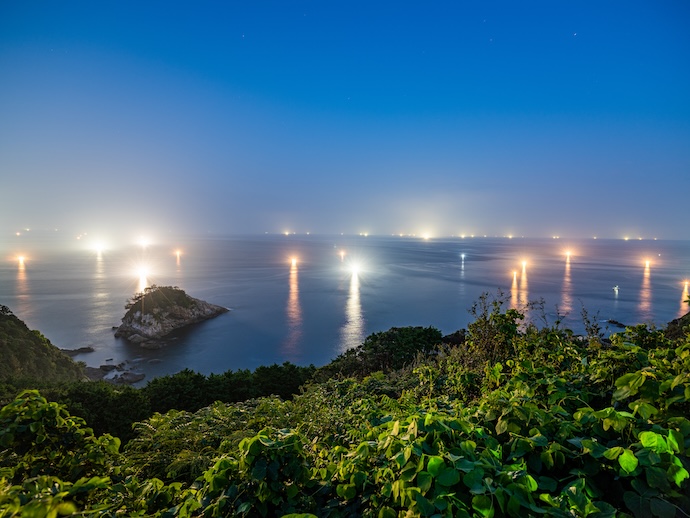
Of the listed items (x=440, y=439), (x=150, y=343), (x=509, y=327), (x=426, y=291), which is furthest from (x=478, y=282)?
(x=440, y=439)

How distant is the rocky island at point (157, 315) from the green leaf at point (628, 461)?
49.0m

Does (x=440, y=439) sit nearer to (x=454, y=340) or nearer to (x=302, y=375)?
(x=302, y=375)

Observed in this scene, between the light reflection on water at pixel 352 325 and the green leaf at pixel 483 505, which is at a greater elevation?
the green leaf at pixel 483 505

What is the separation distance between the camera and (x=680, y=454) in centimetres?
232

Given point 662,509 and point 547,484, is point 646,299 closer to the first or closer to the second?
point 662,509

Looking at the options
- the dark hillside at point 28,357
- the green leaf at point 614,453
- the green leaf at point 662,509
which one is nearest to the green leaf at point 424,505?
the green leaf at point 614,453

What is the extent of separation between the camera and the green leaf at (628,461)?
2.05 meters

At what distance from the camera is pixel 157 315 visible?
4672cm

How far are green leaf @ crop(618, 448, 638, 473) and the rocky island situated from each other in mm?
49025

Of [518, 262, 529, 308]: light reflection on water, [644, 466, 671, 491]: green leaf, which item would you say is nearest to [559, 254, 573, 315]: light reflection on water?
[518, 262, 529, 308]: light reflection on water

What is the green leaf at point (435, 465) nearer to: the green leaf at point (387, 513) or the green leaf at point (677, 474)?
the green leaf at point (387, 513)

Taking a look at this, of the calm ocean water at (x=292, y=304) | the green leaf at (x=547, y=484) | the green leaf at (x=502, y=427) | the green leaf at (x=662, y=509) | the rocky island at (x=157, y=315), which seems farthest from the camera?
the rocky island at (x=157, y=315)

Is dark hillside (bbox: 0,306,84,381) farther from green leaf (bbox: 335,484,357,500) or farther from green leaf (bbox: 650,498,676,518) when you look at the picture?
green leaf (bbox: 650,498,676,518)

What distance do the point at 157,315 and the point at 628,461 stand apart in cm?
5423
